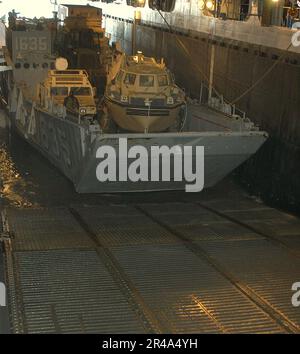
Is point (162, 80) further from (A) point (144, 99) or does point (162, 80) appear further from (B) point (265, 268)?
(B) point (265, 268)

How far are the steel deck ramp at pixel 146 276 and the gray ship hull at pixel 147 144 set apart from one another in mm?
2007

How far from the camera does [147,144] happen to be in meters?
13.2

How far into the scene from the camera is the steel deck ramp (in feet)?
22.3

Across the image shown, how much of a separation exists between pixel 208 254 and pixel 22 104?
39.7ft

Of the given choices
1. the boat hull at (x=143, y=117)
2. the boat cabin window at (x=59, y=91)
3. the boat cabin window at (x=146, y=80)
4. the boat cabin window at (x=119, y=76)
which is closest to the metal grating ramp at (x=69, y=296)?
the boat hull at (x=143, y=117)

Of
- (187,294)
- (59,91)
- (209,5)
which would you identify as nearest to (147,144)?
(59,91)

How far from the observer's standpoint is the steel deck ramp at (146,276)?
6.80m

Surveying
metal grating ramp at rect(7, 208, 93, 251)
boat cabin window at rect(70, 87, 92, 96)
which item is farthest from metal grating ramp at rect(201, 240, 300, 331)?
boat cabin window at rect(70, 87, 92, 96)

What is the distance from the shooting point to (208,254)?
9.37 m

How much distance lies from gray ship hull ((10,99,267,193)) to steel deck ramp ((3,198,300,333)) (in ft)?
6.58

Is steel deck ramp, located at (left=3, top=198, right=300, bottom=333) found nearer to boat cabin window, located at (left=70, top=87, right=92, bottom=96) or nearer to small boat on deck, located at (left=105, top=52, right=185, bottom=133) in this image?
small boat on deck, located at (left=105, top=52, right=185, bottom=133)

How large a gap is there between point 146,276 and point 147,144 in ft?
17.8

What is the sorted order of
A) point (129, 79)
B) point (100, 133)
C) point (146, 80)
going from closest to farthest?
point (100, 133), point (146, 80), point (129, 79)
